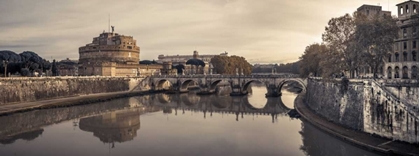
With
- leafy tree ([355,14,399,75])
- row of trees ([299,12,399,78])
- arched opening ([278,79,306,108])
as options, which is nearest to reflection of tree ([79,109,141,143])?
row of trees ([299,12,399,78])

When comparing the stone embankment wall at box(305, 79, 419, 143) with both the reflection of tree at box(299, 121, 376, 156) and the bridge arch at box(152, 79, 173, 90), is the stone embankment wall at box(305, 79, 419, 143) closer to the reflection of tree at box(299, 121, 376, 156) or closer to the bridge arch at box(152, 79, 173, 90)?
the reflection of tree at box(299, 121, 376, 156)

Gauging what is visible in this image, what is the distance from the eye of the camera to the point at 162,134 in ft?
62.5

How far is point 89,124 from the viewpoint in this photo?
22.5 m

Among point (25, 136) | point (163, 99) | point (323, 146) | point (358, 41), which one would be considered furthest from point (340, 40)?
point (163, 99)

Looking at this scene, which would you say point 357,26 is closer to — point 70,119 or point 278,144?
point 278,144

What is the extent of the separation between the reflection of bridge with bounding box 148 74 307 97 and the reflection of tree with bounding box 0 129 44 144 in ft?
86.3

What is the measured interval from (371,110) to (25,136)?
18.9m

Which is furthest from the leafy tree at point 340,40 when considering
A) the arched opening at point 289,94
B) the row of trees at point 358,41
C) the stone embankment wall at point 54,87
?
the stone embankment wall at point 54,87

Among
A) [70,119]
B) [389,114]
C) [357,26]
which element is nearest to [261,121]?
[357,26]

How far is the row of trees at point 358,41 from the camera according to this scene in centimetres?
1941

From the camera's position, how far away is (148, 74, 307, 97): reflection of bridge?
39625 mm

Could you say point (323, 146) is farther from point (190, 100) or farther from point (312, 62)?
point (190, 100)

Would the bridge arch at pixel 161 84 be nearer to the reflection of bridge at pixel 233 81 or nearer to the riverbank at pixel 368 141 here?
the reflection of bridge at pixel 233 81

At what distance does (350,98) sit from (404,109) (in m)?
4.34
